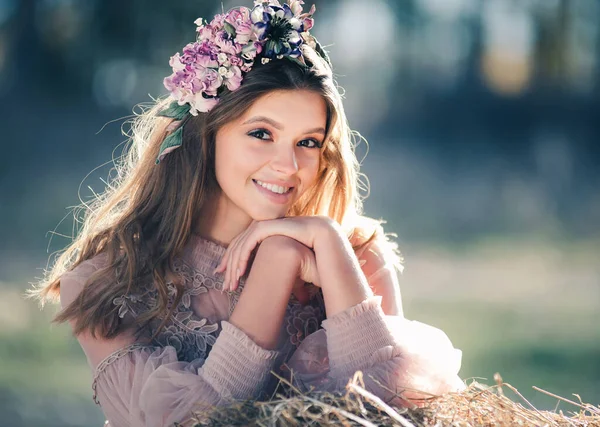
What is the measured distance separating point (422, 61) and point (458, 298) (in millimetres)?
4396

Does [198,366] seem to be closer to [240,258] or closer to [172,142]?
[240,258]

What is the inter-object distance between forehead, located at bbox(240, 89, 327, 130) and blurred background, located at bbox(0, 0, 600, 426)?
7.48 meters

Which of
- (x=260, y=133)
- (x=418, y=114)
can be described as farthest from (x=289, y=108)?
(x=418, y=114)

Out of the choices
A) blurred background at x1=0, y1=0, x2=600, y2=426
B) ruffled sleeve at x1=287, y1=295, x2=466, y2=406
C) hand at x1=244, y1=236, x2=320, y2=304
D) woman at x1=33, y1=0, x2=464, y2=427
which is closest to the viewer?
ruffled sleeve at x1=287, y1=295, x2=466, y2=406

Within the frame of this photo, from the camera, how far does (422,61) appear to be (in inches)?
479

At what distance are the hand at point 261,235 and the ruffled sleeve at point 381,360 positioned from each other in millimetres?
267

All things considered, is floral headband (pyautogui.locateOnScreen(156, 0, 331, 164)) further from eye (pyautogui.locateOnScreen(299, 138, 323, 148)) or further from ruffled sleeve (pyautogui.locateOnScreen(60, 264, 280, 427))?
ruffled sleeve (pyautogui.locateOnScreen(60, 264, 280, 427))

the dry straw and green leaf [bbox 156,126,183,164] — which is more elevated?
green leaf [bbox 156,126,183,164]

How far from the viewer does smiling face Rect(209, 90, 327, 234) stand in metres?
2.62

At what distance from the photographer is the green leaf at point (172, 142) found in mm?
2789

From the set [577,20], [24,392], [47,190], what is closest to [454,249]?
[577,20]

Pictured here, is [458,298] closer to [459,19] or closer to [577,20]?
[459,19]

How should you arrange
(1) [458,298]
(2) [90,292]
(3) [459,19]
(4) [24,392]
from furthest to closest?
(3) [459,19]
(1) [458,298]
(4) [24,392]
(2) [90,292]

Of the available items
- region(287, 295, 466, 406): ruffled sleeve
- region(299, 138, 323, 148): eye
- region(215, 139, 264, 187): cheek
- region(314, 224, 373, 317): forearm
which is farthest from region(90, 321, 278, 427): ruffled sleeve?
region(299, 138, 323, 148): eye
